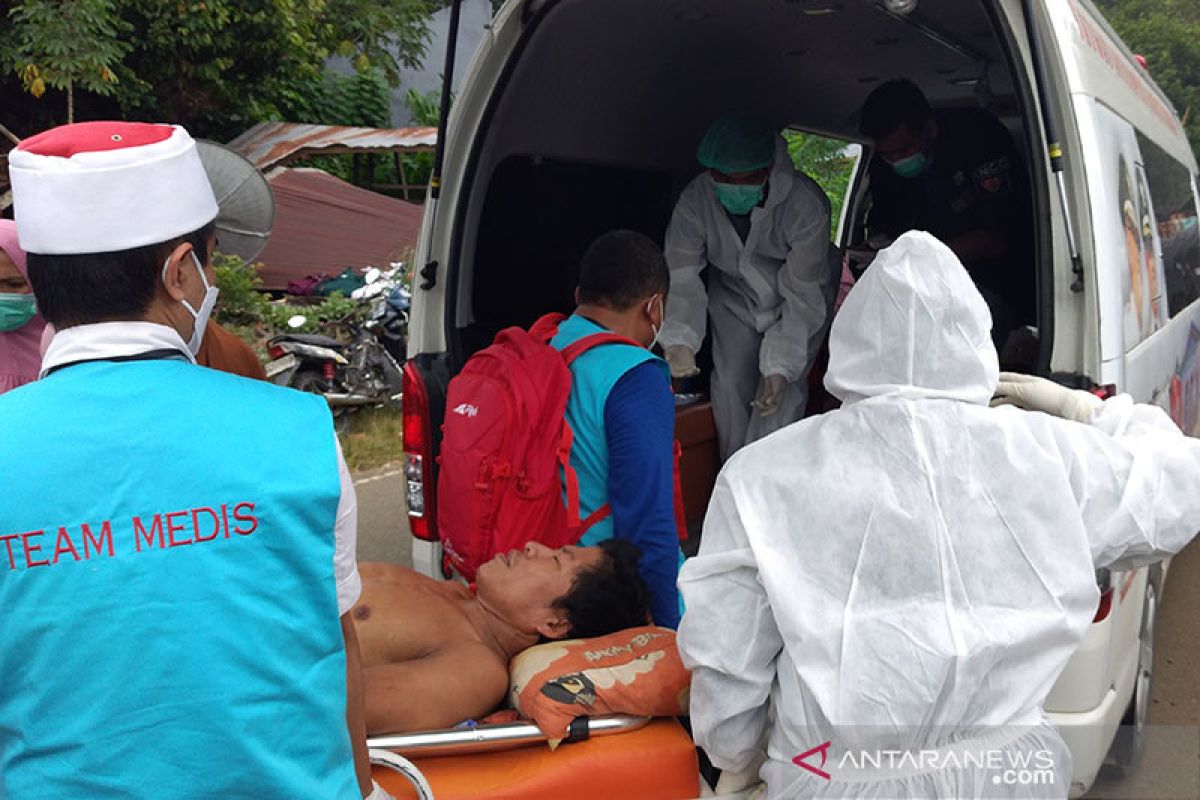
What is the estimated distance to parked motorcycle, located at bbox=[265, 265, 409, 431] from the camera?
8.94 meters

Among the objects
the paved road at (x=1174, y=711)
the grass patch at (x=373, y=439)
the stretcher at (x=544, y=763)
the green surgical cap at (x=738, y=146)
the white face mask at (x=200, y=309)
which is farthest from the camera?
the grass patch at (x=373, y=439)

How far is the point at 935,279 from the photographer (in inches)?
70.6

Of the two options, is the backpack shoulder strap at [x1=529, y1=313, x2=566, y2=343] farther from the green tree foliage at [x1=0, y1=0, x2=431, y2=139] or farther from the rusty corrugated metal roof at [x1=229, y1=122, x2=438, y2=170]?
the rusty corrugated metal roof at [x1=229, y1=122, x2=438, y2=170]

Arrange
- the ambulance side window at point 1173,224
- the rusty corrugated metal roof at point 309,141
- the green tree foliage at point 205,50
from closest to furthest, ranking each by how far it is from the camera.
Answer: the ambulance side window at point 1173,224 → the green tree foliage at point 205,50 → the rusty corrugated metal roof at point 309,141

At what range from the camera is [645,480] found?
2.62 metres

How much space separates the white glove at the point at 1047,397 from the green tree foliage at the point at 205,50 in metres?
9.75

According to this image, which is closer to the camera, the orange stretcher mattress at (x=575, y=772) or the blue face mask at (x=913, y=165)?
the orange stretcher mattress at (x=575, y=772)

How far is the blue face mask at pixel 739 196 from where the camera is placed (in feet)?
13.3

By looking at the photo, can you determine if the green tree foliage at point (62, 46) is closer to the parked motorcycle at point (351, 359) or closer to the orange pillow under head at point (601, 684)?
the parked motorcycle at point (351, 359)

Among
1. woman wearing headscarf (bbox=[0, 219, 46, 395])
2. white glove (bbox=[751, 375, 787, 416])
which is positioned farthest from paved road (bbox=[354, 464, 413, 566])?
woman wearing headscarf (bbox=[0, 219, 46, 395])

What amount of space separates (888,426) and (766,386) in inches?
91.1

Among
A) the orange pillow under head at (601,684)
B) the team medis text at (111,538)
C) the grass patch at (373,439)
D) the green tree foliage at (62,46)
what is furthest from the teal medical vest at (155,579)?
the green tree foliage at (62,46)

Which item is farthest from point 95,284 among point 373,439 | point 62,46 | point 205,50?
point 205,50

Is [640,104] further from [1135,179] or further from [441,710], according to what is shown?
[441,710]
